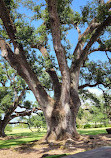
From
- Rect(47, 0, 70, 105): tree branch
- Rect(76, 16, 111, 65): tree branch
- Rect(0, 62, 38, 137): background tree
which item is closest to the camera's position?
Rect(47, 0, 70, 105): tree branch

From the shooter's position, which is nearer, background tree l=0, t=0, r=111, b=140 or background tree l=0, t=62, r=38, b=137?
background tree l=0, t=0, r=111, b=140

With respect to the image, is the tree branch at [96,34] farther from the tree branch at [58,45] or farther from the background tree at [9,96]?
the background tree at [9,96]

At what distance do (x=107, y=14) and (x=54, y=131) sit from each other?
26.8ft

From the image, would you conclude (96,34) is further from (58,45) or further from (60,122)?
(60,122)

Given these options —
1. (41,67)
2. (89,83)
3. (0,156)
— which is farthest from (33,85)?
(89,83)

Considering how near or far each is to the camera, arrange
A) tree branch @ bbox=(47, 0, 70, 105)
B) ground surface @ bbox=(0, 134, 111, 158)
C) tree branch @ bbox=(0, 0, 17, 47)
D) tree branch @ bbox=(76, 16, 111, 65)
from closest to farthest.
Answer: ground surface @ bbox=(0, 134, 111, 158) → tree branch @ bbox=(47, 0, 70, 105) → tree branch @ bbox=(0, 0, 17, 47) → tree branch @ bbox=(76, 16, 111, 65)

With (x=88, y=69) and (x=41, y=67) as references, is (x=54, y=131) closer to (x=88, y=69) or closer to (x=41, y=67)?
(x=41, y=67)

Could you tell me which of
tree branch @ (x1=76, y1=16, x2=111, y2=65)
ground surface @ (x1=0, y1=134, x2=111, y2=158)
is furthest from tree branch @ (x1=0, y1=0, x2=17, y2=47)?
ground surface @ (x1=0, y1=134, x2=111, y2=158)

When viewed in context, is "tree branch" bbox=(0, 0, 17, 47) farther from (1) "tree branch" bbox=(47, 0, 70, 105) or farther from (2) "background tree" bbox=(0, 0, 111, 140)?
(1) "tree branch" bbox=(47, 0, 70, 105)

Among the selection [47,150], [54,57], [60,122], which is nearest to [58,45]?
[54,57]

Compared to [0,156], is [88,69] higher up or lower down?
higher up

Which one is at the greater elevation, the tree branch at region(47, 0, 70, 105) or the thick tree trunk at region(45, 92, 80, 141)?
the tree branch at region(47, 0, 70, 105)

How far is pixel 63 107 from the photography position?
9.73m

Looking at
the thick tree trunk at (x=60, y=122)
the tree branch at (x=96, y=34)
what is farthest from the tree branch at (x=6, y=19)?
the thick tree trunk at (x=60, y=122)
